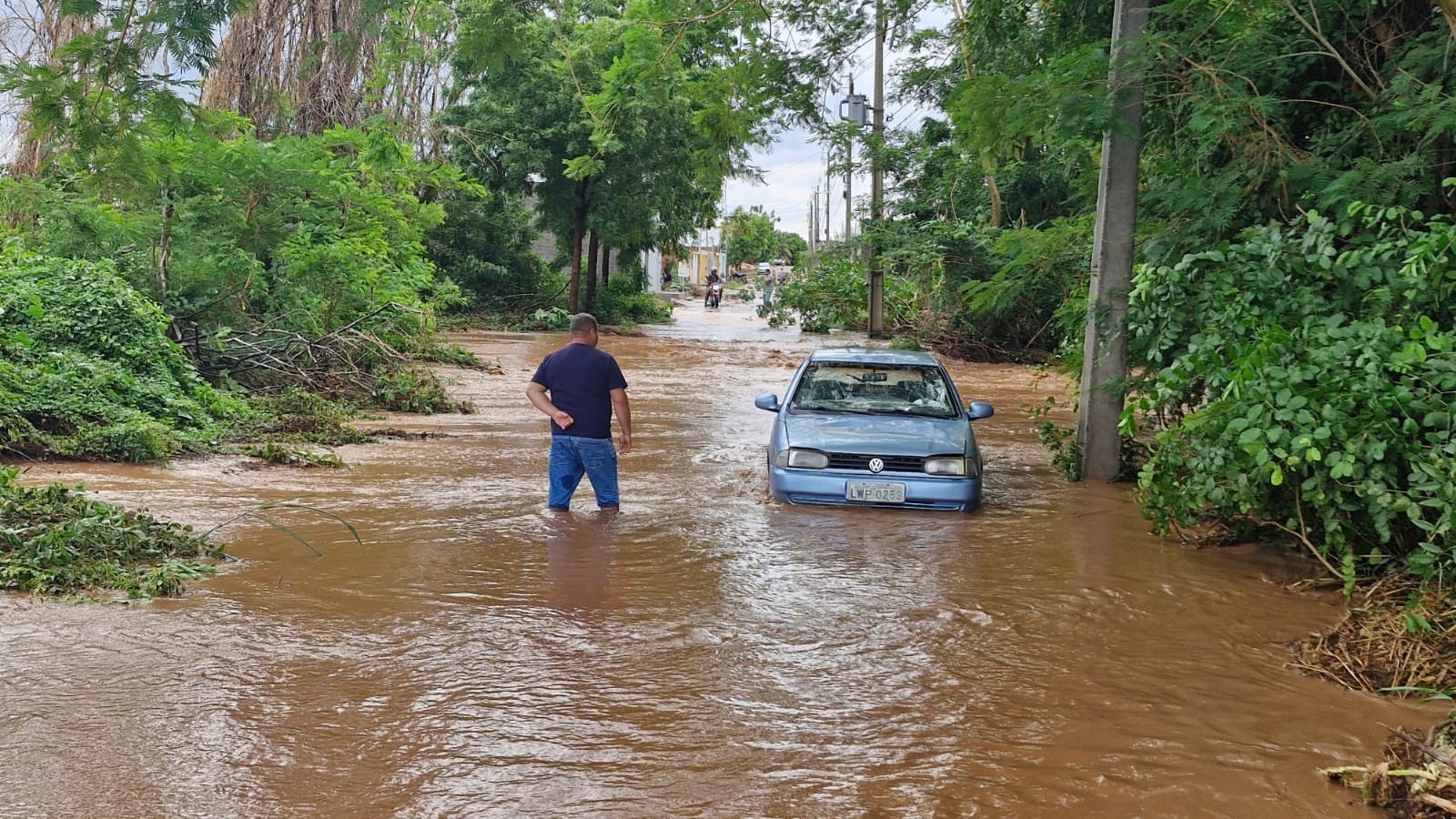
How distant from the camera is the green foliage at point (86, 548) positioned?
699cm

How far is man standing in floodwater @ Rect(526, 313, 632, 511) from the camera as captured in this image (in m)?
9.43

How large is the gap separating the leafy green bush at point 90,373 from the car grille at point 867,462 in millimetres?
6273

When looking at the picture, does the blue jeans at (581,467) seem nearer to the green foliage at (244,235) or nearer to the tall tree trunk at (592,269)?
the green foliage at (244,235)

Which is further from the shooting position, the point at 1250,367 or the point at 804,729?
the point at 1250,367

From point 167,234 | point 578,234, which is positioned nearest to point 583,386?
point 167,234

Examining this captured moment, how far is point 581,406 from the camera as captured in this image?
942 cm

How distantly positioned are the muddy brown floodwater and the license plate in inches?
7.2

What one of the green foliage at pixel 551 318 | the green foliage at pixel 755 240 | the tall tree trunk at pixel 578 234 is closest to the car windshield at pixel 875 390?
the tall tree trunk at pixel 578 234

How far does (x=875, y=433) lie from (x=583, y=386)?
93.1 inches

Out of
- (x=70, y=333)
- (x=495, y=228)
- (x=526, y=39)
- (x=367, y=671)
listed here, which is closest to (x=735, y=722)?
(x=367, y=671)

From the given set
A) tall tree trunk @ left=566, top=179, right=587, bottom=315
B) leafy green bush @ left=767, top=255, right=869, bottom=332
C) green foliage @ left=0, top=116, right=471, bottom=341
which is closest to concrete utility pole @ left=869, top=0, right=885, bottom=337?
leafy green bush @ left=767, top=255, right=869, bottom=332

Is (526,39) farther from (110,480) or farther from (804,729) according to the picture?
(804,729)

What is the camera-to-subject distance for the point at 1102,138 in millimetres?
11039

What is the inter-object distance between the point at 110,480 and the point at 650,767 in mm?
7566
